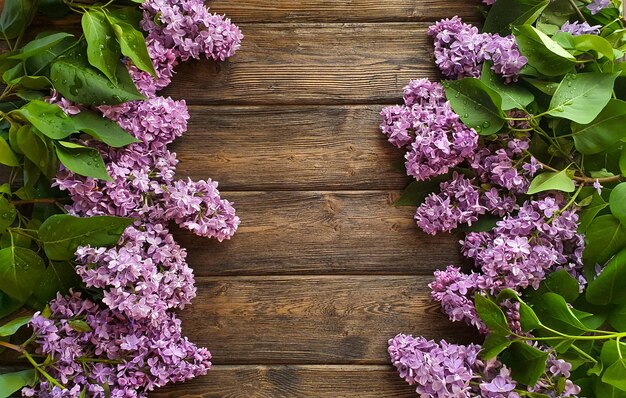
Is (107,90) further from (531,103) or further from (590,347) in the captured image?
(590,347)

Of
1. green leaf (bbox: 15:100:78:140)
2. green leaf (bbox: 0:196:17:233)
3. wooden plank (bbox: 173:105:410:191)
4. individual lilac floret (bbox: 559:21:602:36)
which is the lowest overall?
green leaf (bbox: 0:196:17:233)

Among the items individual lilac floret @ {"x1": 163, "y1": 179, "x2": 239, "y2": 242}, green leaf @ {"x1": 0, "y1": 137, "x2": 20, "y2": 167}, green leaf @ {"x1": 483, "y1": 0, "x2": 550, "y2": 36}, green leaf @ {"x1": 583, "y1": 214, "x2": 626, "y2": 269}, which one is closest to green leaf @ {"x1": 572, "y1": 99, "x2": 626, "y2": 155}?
green leaf @ {"x1": 583, "y1": 214, "x2": 626, "y2": 269}

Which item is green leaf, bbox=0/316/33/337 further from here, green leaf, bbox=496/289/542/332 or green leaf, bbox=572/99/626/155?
green leaf, bbox=572/99/626/155

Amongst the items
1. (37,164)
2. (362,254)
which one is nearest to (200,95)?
(37,164)

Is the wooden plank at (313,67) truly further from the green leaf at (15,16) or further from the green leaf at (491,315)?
the green leaf at (491,315)

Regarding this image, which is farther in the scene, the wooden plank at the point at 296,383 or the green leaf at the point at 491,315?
the wooden plank at the point at 296,383

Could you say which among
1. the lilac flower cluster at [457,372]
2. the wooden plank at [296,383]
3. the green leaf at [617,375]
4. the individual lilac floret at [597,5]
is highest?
the individual lilac floret at [597,5]

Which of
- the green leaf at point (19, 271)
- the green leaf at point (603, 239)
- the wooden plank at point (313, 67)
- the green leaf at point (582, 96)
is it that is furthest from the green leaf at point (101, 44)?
the green leaf at point (603, 239)
